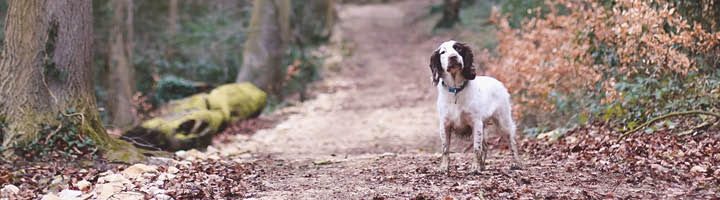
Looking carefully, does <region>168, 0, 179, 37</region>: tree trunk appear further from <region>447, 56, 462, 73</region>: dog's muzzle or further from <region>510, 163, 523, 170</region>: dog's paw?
<region>447, 56, 462, 73</region>: dog's muzzle

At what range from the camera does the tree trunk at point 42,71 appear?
799cm

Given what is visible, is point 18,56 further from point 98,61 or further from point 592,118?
point 98,61

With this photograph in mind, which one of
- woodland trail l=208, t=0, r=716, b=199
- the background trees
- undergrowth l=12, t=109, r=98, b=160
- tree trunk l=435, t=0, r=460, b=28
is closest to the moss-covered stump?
woodland trail l=208, t=0, r=716, b=199

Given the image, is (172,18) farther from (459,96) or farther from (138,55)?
(459,96)

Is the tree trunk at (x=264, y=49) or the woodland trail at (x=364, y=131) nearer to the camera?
the woodland trail at (x=364, y=131)

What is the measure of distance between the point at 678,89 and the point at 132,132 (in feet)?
22.2

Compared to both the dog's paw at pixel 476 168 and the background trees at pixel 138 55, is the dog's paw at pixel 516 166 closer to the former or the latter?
the dog's paw at pixel 476 168

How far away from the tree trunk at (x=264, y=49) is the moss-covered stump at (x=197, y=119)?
161 centimetres

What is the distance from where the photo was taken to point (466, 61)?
22.3 feet

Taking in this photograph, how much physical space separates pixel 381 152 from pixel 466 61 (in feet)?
13.7

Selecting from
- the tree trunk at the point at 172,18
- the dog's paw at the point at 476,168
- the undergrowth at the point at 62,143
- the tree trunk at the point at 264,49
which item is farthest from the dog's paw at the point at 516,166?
the tree trunk at the point at 172,18

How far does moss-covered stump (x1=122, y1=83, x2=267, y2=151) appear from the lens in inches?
405

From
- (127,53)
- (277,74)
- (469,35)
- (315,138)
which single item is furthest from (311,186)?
(469,35)

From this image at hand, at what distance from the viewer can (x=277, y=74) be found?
18.1 meters
